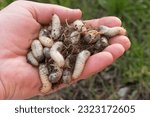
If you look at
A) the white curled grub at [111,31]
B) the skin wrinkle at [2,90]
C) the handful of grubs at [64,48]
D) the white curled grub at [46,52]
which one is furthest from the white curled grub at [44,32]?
the skin wrinkle at [2,90]

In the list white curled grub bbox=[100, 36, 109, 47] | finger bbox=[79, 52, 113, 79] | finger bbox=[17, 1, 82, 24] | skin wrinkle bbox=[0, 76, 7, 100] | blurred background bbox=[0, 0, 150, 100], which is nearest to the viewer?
skin wrinkle bbox=[0, 76, 7, 100]

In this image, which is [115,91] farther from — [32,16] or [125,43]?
[32,16]

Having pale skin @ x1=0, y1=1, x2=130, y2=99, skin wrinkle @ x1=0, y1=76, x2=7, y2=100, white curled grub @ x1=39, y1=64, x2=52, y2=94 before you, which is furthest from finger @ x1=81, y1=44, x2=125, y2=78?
skin wrinkle @ x1=0, y1=76, x2=7, y2=100

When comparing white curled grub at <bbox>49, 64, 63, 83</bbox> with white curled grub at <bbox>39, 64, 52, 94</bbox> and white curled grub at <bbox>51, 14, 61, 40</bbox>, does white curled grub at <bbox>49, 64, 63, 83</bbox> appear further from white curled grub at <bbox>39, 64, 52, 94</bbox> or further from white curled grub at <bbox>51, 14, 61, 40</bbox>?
white curled grub at <bbox>51, 14, 61, 40</bbox>

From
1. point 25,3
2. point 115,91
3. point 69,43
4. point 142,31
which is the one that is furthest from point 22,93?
point 142,31

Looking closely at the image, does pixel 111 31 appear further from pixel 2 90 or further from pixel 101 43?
pixel 2 90

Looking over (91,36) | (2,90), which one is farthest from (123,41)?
(2,90)

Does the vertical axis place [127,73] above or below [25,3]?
below
